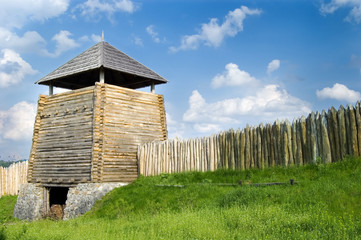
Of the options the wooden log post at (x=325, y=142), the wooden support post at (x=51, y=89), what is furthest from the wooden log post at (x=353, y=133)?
the wooden support post at (x=51, y=89)

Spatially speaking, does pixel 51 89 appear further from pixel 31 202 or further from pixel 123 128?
pixel 31 202

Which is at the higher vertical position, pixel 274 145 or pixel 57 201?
pixel 274 145

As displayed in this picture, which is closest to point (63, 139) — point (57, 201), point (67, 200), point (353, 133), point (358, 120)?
point (67, 200)

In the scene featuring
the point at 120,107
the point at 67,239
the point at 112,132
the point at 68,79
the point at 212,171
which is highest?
the point at 68,79

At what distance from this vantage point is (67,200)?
17094 mm

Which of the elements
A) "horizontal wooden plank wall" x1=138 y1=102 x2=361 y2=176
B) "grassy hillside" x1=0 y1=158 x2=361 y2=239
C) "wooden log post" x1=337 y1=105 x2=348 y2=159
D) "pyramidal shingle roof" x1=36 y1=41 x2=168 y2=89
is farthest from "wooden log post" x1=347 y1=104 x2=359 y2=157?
"pyramidal shingle roof" x1=36 y1=41 x2=168 y2=89

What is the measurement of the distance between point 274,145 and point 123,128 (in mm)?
8120

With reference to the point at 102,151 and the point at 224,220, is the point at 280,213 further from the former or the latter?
the point at 102,151

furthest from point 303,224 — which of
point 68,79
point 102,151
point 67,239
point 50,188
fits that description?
point 68,79

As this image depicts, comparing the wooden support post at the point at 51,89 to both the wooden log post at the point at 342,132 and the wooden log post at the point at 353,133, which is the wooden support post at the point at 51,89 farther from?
the wooden log post at the point at 353,133

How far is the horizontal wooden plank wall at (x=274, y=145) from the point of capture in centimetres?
1159

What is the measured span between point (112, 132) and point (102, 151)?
1.14 m

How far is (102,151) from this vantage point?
17.0 m

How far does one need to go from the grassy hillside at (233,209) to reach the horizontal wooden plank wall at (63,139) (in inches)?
113
